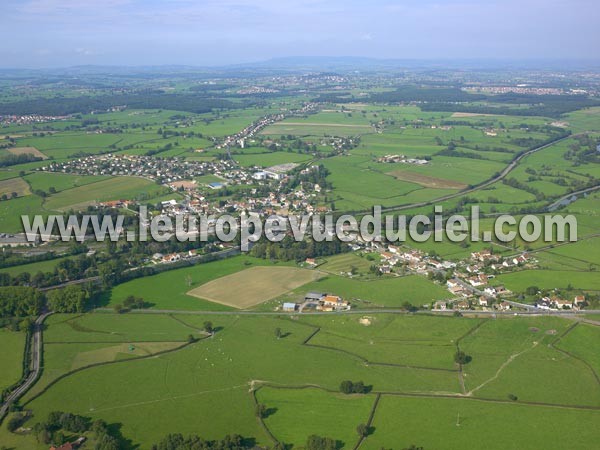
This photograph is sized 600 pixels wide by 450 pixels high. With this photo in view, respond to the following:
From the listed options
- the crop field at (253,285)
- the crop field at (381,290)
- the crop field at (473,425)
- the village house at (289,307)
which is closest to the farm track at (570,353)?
the crop field at (473,425)

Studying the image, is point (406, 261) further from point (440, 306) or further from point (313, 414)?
point (313, 414)

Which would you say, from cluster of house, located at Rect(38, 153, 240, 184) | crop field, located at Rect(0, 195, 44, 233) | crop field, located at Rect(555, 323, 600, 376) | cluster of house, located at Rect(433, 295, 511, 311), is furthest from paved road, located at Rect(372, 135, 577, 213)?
crop field, located at Rect(0, 195, 44, 233)

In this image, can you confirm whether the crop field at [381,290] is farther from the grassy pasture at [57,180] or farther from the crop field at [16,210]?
the grassy pasture at [57,180]

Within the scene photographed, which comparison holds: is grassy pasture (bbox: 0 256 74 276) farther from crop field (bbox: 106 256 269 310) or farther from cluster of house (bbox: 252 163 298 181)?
cluster of house (bbox: 252 163 298 181)

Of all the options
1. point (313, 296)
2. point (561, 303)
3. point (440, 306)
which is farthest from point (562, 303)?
point (313, 296)

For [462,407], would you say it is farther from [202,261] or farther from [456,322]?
[202,261]
